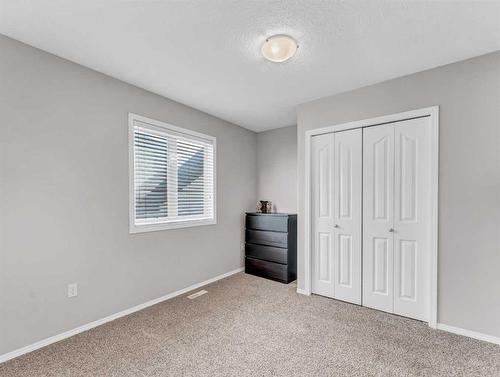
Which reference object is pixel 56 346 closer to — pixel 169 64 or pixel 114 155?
pixel 114 155

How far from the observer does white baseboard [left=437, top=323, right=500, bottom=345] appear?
2.17m

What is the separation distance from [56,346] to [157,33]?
2.66m

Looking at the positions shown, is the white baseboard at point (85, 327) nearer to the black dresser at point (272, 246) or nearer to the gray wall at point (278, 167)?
the black dresser at point (272, 246)

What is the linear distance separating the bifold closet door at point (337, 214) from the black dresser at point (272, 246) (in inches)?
22.7

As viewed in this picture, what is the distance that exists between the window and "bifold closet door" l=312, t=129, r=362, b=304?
1570mm

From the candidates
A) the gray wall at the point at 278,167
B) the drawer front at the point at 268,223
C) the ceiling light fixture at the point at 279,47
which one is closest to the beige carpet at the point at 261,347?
the drawer front at the point at 268,223

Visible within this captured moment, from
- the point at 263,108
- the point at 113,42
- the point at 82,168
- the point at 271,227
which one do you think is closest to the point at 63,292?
the point at 82,168

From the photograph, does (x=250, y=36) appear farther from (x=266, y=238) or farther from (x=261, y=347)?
(x=266, y=238)

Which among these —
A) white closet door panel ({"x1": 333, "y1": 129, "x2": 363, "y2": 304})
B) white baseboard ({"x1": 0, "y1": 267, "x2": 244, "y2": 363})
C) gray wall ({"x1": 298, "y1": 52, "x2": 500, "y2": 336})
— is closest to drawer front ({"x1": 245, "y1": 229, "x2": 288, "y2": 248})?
white closet door panel ({"x1": 333, "y1": 129, "x2": 363, "y2": 304})

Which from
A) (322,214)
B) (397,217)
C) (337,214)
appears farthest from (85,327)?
(397,217)

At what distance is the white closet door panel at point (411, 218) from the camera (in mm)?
2531

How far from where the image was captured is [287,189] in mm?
4449

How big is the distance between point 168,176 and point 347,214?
2242 millimetres

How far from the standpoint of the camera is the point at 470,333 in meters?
2.27
